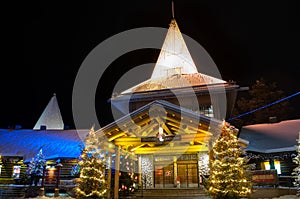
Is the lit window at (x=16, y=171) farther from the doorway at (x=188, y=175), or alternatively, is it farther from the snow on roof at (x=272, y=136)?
the snow on roof at (x=272, y=136)

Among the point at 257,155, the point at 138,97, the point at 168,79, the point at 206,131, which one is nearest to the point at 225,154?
the point at 206,131

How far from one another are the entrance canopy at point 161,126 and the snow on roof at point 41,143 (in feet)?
37.6

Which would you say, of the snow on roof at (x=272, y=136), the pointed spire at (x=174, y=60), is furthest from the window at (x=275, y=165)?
the pointed spire at (x=174, y=60)

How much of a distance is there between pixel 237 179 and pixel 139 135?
19.6 ft

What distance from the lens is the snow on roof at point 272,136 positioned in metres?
17.6

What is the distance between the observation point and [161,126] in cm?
1362

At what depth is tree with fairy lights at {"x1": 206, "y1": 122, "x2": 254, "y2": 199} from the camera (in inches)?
411

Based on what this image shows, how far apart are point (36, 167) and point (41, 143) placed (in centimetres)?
472

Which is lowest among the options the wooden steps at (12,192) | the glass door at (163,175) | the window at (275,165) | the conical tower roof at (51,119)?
the wooden steps at (12,192)

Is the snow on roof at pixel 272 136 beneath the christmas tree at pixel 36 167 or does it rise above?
above

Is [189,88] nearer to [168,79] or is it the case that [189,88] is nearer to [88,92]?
[168,79]

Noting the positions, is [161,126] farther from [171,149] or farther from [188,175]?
[188,175]

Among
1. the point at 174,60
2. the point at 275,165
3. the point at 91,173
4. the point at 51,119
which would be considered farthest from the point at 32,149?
the point at 275,165

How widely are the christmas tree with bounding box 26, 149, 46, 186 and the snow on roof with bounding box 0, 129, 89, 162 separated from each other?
110cm
